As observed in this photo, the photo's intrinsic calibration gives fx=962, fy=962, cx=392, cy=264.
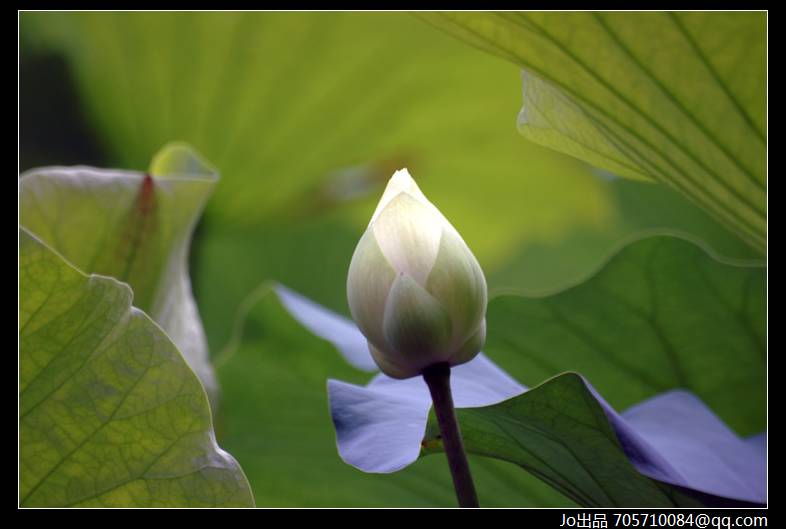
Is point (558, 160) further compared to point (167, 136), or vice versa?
point (558, 160)

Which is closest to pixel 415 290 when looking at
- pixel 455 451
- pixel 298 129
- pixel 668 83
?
pixel 455 451

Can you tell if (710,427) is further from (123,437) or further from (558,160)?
(558,160)

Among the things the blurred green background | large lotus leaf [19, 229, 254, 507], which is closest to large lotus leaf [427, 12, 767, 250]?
large lotus leaf [19, 229, 254, 507]

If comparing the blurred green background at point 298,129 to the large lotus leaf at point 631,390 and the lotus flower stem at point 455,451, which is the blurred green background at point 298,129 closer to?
the large lotus leaf at point 631,390

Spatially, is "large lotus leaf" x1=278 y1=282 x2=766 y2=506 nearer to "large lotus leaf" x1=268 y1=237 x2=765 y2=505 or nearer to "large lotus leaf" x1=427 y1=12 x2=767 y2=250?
"large lotus leaf" x1=268 y1=237 x2=765 y2=505

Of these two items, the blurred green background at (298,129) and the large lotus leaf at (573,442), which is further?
the blurred green background at (298,129)

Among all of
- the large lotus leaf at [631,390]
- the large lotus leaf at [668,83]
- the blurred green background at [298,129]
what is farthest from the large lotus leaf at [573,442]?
the blurred green background at [298,129]
